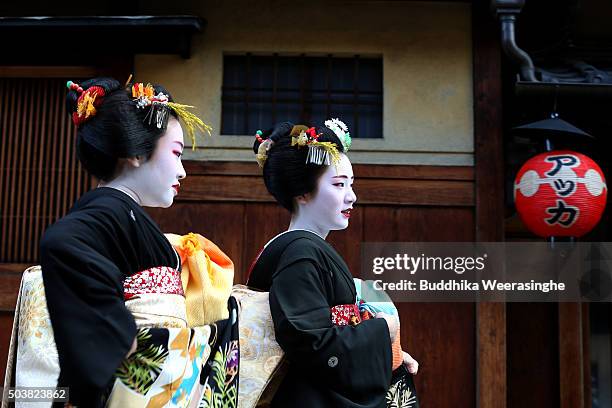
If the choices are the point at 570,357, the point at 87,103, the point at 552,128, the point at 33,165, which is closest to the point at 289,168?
the point at 87,103

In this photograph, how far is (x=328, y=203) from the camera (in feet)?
12.3

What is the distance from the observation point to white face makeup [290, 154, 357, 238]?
376 cm

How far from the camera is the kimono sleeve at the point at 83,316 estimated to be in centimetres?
240

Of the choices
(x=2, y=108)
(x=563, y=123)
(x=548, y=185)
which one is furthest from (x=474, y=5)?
(x=2, y=108)

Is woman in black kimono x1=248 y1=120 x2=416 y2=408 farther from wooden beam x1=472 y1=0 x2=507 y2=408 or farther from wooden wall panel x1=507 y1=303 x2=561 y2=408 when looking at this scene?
→ wooden wall panel x1=507 y1=303 x2=561 y2=408

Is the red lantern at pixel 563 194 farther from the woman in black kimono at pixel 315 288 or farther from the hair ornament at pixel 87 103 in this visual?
the hair ornament at pixel 87 103

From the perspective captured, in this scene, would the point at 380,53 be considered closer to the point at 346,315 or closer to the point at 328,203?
the point at 328,203

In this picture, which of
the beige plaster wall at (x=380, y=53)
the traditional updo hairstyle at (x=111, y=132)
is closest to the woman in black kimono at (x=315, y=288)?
the traditional updo hairstyle at (x=111, y=132)

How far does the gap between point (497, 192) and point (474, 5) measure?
5.58 feet

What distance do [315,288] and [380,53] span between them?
3712mm

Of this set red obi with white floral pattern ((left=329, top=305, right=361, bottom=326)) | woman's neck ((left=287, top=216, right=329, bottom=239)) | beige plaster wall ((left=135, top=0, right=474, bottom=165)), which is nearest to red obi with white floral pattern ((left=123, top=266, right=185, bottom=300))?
red obi with white floral pattern ((left=329, top=305, right=361, bottom=326))

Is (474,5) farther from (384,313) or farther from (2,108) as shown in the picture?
(2,108)

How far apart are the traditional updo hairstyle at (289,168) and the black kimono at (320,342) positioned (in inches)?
15.9

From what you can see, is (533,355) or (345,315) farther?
(533,355)
